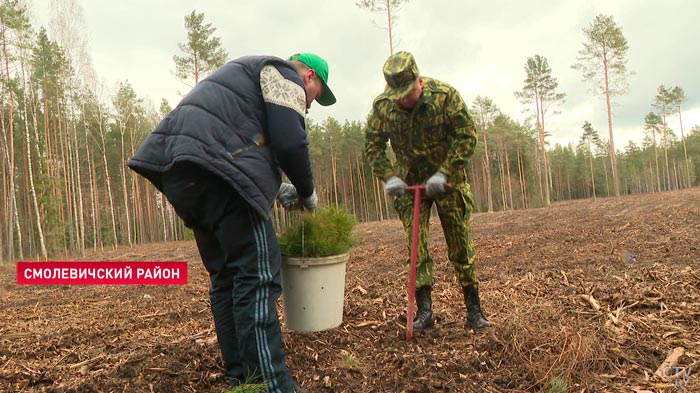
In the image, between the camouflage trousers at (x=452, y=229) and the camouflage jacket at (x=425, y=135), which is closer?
the camouflage jacket at (x=425, y=135)

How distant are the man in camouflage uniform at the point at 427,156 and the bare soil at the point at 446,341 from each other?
379mm

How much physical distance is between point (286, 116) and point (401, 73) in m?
1.07

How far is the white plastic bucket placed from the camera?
263cm

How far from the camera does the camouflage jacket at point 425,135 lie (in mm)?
2852

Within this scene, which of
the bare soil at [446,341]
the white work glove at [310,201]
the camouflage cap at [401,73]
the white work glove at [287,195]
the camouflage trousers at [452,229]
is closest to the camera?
the bare soil at [446,341]

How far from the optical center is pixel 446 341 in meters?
2.73

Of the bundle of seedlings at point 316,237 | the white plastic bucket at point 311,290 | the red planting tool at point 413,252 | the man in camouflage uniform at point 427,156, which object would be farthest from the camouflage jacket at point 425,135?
the white plastic bucket at point 311,290

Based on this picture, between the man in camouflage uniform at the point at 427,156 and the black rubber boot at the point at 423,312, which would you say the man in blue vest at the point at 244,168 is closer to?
the man in camouflage uniform at the point at 427,156

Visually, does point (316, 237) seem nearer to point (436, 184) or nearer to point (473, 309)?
point (436, 184)

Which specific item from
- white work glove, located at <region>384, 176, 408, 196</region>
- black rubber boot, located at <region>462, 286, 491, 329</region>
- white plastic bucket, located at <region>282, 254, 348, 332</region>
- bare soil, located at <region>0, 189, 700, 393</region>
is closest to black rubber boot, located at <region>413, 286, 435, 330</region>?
bare soil, located at <region>0, 189, 700, 393</region>

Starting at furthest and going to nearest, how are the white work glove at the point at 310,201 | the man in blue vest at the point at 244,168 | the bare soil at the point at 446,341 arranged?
1. the white work glove at the point at 310,201
2. the bare soil at the point at 446,341
3. the man in blue vest at the point at 244,168

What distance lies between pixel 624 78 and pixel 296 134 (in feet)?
104

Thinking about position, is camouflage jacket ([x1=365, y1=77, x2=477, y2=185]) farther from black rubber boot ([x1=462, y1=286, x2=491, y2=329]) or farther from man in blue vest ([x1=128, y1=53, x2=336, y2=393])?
man in blue vest ([x1=128, y1=53, x2=336, y2=393])

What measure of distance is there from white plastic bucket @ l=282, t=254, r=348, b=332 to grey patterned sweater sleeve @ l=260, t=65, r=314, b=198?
2.65ft
